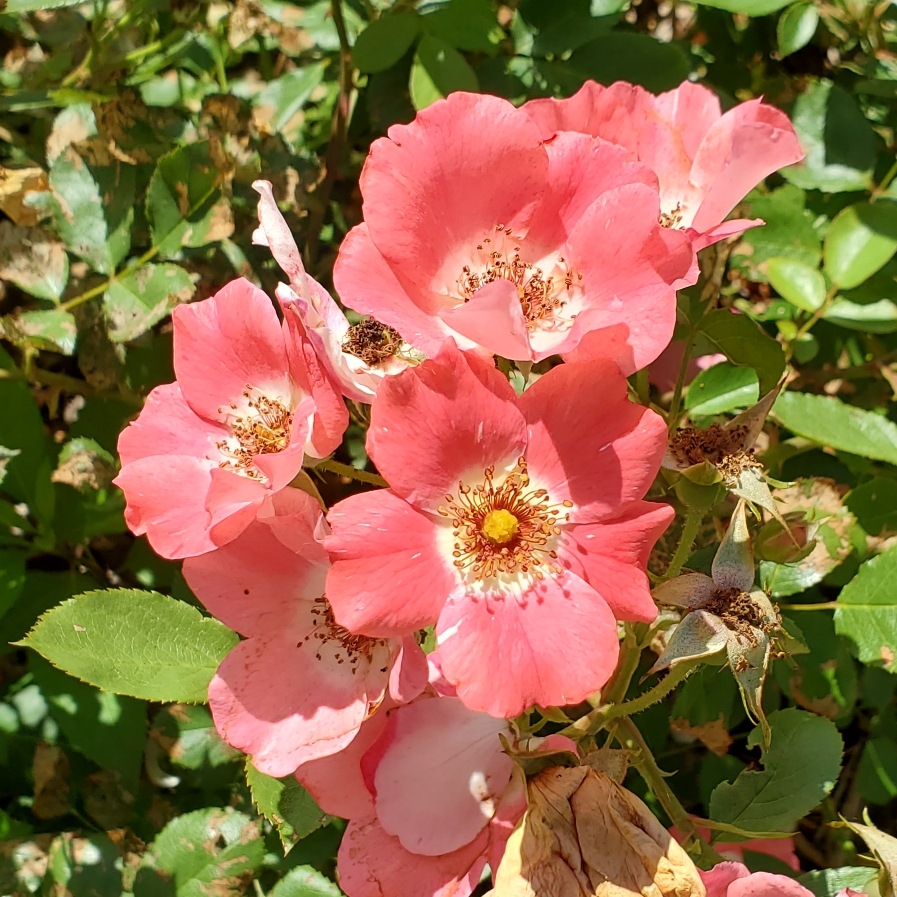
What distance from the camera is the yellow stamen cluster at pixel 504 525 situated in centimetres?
110

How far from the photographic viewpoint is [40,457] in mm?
1740

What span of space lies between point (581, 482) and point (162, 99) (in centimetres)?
168

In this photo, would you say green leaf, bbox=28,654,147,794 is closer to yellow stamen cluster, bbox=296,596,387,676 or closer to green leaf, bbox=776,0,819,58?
yellow stamen cluster, bbox=296,596,387,676

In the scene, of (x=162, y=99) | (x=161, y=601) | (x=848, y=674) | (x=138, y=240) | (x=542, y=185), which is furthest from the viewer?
(x=162, y=99)

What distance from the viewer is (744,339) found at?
1401mm

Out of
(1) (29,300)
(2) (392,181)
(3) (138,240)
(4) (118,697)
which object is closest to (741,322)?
(2) (392,181)

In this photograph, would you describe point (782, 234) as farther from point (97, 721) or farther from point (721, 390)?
point (97, 721)

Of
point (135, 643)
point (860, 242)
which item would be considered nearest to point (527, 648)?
point (135, 643)

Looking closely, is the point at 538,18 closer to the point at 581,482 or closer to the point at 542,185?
the point at 542,185

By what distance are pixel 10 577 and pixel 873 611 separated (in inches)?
60.5

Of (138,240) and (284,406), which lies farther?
(138,240)

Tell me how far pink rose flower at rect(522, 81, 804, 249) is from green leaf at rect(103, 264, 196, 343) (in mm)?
686

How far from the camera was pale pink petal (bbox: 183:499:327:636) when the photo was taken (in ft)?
3.65

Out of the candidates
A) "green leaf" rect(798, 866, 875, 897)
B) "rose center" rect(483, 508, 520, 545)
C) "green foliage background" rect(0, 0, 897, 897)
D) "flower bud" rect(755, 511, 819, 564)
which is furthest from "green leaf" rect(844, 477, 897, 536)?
"rose center" rect(483, 508, 520, 545)
